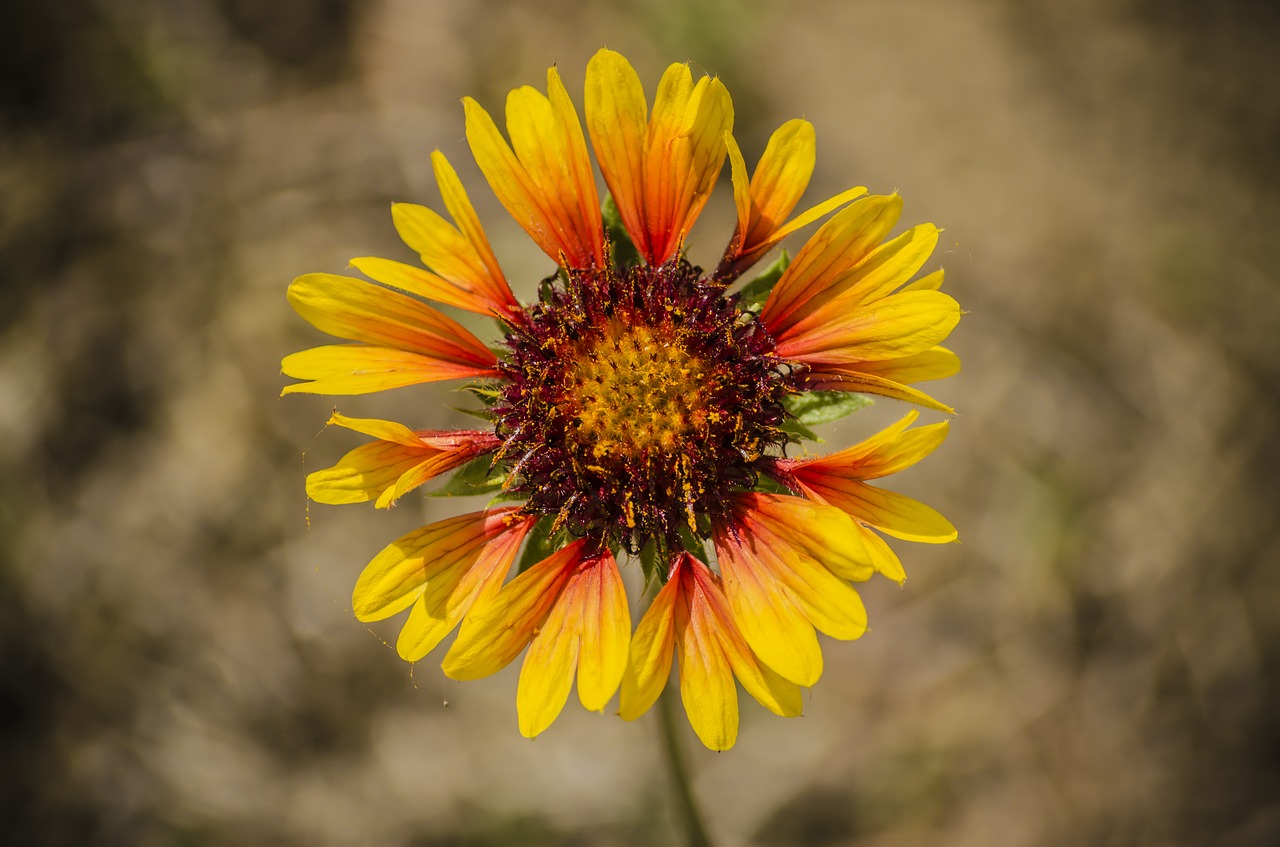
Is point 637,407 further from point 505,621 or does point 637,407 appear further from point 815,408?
point 505,621

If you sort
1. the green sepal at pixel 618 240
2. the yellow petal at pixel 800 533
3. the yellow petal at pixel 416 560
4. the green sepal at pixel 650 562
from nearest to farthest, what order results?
1. the yellow petal at pixel 800 533
2. the yellow petal at pixel 416 560
3. the green sepal at pixel 650 562
4. the green sepal at pixel 618 240

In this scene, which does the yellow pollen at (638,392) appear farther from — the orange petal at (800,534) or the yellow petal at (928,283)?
the yellow petal at (928,283)

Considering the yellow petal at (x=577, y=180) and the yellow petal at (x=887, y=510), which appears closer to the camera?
the yellow petal at (x=887, y=510)

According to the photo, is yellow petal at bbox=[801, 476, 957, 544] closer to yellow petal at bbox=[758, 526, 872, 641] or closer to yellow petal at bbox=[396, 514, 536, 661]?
yellow petal at bbox=[758, 526, 872, 641]

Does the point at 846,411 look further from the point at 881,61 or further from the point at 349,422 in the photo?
the point at 881,61

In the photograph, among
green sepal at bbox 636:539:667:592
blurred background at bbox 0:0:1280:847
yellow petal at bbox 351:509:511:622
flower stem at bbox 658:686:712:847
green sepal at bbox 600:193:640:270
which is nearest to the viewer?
yellow petal at bbox 351:509:511:622

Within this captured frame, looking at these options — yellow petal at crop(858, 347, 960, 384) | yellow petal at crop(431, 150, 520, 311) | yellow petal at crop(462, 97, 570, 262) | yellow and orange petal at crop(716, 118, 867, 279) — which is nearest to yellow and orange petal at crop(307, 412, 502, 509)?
yellow petal at crop(431, 150, 520, 311)

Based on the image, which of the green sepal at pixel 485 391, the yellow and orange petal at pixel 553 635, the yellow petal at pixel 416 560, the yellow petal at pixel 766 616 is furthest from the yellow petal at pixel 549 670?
the green sepal at pixel 485 391
